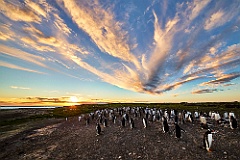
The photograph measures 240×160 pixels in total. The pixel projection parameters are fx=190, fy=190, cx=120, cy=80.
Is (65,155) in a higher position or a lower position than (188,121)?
lower

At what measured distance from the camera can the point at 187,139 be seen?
16719 mm

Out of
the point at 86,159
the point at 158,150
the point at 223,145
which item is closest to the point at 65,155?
the point at 86,159

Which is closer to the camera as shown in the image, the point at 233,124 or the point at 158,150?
the point at 158,150

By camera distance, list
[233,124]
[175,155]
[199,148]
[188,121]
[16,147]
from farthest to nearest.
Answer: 1. [188,121]
2. [233,124]
3. [16,147]
4. [199,148]
5. [175,155]

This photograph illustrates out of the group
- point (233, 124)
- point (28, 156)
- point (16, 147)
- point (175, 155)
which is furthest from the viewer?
point (233, 124)

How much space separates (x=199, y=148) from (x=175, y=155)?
2.40m

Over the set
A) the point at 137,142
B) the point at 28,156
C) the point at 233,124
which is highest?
the point at 233,124

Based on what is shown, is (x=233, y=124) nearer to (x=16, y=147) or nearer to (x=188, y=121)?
(x=188, y=121)

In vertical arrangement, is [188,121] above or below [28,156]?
above

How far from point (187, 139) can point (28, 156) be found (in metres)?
Result: 13.5

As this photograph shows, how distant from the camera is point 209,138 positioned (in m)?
13.5

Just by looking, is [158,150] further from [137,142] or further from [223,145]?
[223,145]

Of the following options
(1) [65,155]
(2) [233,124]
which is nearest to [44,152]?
(1) [65,155]

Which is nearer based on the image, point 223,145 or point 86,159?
point 86,159
